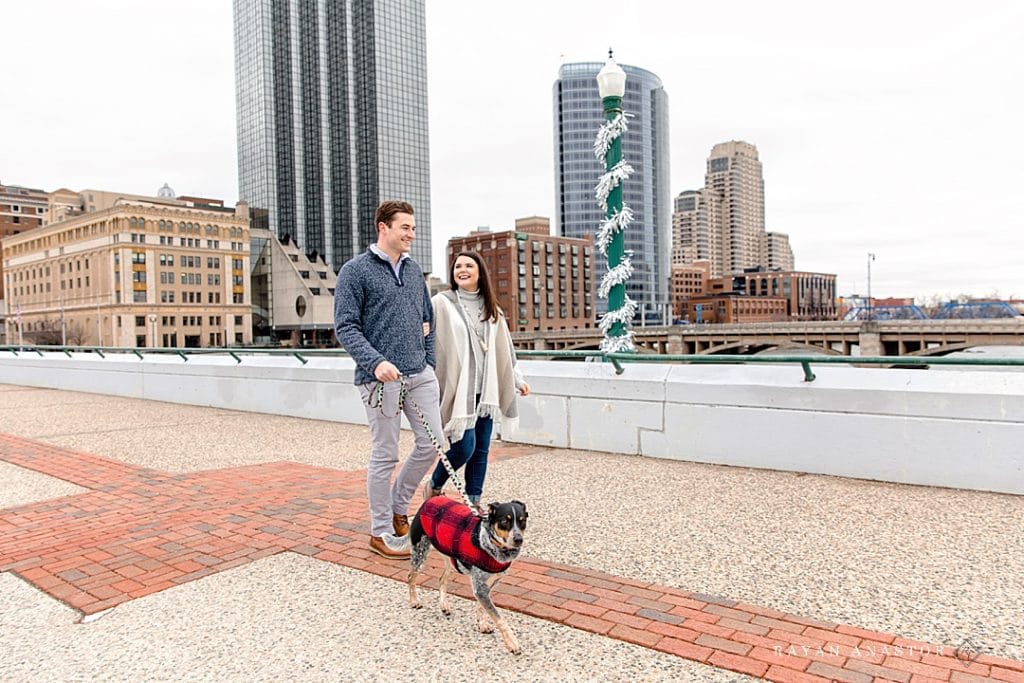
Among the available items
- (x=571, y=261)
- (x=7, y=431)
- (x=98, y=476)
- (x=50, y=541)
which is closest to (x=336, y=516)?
(x=50, y=541)

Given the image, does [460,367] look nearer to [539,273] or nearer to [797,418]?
[797,418]

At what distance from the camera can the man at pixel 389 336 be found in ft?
13.3

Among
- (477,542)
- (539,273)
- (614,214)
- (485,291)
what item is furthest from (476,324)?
(539,273)

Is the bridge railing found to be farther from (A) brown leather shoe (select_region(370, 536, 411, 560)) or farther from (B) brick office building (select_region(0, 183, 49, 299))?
(B) brick office building (select_region(0, 183, 49, 299))

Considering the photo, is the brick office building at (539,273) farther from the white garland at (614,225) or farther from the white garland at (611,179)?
the white garland at (614,225)

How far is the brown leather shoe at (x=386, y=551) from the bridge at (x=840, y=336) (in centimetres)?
6302

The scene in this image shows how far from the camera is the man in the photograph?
404 centimetres

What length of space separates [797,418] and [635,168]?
417 feet

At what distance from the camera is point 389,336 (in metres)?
4.09

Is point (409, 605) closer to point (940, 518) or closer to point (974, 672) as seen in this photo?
point (974, 672)

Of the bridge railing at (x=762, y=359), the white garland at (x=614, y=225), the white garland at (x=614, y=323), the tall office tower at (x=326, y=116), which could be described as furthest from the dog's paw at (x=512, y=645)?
the tall office tower at (x=326, y=116)

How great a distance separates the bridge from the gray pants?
63.0m

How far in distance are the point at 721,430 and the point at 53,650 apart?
5341 millimetres

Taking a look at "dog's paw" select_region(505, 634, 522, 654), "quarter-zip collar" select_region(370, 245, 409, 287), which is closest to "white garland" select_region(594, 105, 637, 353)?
"quarter-zip collar" select_region(370, 245, 409, 287)
